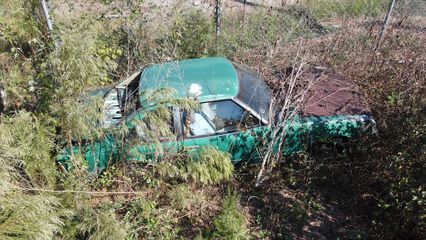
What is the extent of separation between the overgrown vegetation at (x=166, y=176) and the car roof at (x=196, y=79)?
0.44 m

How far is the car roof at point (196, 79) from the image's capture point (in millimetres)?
4352

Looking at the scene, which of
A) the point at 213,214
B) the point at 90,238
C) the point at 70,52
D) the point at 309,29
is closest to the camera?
the point at 90,238

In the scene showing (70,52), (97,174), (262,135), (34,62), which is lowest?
(97,174)

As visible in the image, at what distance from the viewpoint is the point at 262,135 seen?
14.7 feet

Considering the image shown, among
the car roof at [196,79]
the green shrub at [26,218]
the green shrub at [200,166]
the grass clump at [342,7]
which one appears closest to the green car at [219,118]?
the car roof at [196,79]

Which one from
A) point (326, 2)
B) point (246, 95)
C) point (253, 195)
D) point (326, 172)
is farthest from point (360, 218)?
point (326, 2)

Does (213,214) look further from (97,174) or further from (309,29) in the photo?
(309,29)

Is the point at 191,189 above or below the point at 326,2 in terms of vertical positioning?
below

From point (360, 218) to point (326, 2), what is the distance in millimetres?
6454

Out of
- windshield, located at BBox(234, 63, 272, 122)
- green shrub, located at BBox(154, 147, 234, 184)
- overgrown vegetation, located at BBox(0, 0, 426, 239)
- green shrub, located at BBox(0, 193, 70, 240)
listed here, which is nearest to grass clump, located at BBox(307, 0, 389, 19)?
overgrown vegetation, located at BBox(0, 0, 426, 239)

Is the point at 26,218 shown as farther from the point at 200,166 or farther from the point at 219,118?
the point at 219,118

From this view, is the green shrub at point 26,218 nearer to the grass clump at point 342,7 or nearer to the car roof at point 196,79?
the car roof at point 196,79

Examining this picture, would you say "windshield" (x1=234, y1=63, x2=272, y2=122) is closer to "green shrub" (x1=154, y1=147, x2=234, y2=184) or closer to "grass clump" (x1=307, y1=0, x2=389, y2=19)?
"green shrub" (x1=154, y1=147, x2=234, y2=184)

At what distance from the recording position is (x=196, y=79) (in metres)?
4.52
